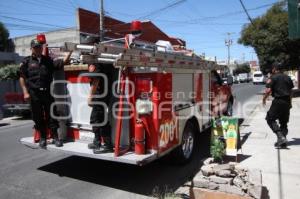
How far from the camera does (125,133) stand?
5.74 metres

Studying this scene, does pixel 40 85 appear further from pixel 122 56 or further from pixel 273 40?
pixel 273 40

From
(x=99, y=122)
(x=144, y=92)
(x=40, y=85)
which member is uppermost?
(x=40, y=85)

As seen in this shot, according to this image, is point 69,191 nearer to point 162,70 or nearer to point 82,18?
point 162,70

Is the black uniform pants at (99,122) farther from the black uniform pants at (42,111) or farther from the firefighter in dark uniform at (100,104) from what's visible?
the black uniform pants at (42,111)

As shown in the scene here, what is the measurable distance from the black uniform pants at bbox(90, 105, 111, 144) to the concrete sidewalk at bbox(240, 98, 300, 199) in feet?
8.81

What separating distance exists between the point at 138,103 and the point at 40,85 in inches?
73.9

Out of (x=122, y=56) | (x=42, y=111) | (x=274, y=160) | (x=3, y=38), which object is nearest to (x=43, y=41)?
(x=42, y=111)

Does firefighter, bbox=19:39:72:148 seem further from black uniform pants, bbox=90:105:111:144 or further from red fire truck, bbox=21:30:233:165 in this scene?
black uniform pants, bbox=90:105:111:144

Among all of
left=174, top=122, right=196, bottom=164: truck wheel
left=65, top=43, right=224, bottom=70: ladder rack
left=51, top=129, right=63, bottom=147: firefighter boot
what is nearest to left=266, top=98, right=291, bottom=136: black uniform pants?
left=174, top=122, right=196, bottom=164: truck wheel

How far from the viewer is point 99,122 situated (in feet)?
19.0

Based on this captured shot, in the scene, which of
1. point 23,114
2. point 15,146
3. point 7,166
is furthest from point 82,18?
point 7,166

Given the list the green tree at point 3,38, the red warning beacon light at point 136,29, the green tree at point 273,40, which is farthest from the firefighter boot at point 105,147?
the green tree at point 3,38

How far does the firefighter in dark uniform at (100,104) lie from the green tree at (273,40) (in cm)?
1961

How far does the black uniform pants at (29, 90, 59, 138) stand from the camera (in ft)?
20.5
